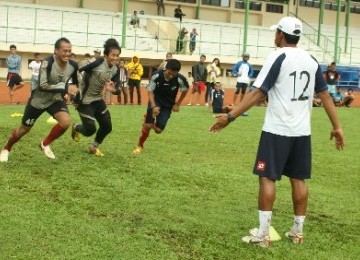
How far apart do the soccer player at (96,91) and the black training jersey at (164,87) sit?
0.76 meters

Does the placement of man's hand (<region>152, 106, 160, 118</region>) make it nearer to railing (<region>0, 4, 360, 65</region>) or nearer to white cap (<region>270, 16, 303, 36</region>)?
white cap (<region>270, 16, 303, 36</region>)

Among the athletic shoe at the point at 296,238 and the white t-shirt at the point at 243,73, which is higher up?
the white t-shirt at the point at 243,73

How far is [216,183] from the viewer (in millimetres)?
8805

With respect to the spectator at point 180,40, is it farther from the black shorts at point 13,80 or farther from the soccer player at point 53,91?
the soccer player at point 53,91

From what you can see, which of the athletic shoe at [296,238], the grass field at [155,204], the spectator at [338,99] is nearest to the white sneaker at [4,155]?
the grass field at [155,204]

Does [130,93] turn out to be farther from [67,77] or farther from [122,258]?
[122,258]

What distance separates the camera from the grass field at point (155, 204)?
5801 millimetres

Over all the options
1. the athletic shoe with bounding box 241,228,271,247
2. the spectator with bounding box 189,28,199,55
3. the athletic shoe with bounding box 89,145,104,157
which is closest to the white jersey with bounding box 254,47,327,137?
the athletic shoe with bounding box 241,228,271,247

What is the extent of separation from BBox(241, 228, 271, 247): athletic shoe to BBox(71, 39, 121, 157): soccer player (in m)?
4.52

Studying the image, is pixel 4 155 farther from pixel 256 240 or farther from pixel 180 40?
pixel 180 40

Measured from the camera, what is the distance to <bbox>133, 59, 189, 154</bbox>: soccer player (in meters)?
10.9

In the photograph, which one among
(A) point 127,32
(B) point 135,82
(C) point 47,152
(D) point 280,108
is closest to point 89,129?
(C) point 47,152

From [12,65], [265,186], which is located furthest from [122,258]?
[12,65]

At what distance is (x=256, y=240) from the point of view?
5988 mm
